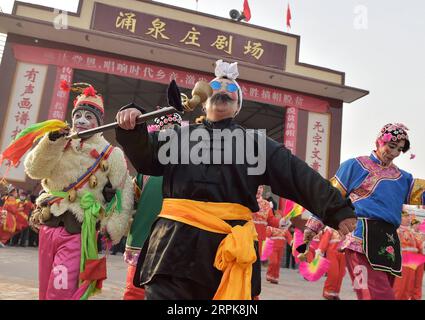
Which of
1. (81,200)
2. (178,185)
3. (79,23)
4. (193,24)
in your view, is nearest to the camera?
(178,185)

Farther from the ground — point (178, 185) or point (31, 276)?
point (178, 185)

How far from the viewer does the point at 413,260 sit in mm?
6906

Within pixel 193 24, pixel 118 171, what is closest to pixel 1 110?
pixel 193 24

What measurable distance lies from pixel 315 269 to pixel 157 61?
7907 mm

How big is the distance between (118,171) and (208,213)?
1555mm

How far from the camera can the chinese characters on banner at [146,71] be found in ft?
32.7

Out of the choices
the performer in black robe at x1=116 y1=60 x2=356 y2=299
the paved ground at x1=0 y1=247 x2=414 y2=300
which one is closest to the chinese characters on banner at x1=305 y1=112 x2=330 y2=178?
the paved ground at x1=0 y1=247 x2=414 y2=300

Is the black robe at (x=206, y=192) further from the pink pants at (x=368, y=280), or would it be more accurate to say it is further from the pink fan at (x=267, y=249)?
the pink fan at (x=267, y=249)

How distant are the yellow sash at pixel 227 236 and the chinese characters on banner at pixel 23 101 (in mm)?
8688

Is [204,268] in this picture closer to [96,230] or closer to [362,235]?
[96,230]

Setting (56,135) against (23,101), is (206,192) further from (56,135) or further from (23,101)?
(23,101)

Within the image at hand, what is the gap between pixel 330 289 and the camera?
19.8 feet

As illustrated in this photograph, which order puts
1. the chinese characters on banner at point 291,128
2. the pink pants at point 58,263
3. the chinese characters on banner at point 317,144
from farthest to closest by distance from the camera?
the chinese characters on banner at point 317,144 → the chinese characters on banner at point 291,128 → the pink pants at point 58,263

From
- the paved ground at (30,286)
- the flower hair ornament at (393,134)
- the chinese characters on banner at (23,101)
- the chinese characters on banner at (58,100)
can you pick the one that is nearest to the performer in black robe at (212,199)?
the flower hair ornament at (393,134)
